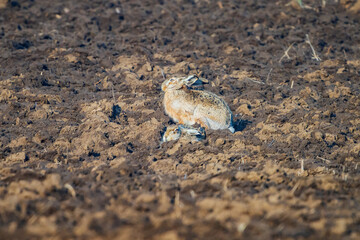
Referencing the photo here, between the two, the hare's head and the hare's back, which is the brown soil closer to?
the hare's back

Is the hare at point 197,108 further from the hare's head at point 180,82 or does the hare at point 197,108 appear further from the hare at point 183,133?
the hare at point 183,133

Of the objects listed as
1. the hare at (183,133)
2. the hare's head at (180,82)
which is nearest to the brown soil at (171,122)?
the hare at (183,133)

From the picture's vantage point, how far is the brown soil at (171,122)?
3697mm

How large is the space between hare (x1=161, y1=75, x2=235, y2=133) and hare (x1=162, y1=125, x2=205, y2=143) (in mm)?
254

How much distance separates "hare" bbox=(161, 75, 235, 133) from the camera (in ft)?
20.2

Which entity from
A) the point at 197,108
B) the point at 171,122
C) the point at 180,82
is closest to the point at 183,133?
the point at 197,108

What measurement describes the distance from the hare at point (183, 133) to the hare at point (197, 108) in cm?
25

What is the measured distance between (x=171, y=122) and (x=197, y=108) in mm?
630

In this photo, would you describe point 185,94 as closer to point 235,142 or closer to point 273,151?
point 235,142

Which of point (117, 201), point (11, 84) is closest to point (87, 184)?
point (117, 201)

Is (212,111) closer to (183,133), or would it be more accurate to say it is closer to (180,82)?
(183,133)

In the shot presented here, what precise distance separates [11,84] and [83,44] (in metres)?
2.47

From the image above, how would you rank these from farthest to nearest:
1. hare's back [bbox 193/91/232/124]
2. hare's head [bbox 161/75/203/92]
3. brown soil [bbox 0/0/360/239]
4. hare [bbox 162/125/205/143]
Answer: hare's head [bbox 161/75/203/92] < hare's back [bbox 193/91/232/124] < hare [bbox 162/125/205/143] < brown soil [bbox 0/0/360/239]

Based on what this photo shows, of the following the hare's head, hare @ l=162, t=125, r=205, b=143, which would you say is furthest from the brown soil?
the hare's head
